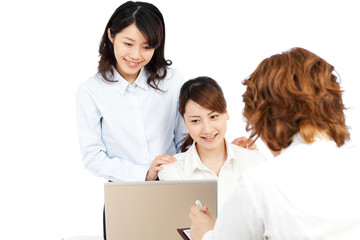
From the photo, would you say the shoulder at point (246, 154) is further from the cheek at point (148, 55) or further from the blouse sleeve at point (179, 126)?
the cheek at point (148, 55)

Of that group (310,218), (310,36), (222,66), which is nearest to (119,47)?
(310,218)

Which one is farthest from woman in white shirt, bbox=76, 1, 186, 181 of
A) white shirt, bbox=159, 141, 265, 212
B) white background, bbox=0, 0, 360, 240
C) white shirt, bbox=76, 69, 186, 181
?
white background, bbox=0, 0, 360, 240

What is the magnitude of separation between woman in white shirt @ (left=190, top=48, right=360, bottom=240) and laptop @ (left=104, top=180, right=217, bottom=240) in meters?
0.42

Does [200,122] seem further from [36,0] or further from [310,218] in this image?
[36,0]

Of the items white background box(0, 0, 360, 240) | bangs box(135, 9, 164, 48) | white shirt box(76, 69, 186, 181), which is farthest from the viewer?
white background box(0, 0, 360, 240)

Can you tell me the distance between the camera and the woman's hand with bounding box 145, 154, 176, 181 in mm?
2377

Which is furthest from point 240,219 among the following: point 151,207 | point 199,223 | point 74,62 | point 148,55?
point 74,62

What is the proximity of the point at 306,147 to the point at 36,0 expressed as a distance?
10.3 ft

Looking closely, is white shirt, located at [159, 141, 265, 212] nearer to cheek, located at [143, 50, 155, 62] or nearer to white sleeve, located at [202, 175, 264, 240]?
cheek, located at [143, 50, 155, 62]

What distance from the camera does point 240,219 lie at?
1.27m

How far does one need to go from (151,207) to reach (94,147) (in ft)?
2.93

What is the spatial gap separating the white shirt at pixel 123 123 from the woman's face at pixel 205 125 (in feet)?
0.79

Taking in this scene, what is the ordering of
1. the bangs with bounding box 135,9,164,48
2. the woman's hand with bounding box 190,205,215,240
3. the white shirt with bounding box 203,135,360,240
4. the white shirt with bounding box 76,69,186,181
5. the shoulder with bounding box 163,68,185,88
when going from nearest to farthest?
1. the white shirt with bounding box 203,135,360,240
2. the woman's hand with bounding box 190,205,215,240
3. the bangs with bounding box 135,9,164,48
4. the white shirt with bounding box 76,69,186,181
5. the shoulder with bounding box 163,68,185,88

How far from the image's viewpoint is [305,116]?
129 cm
